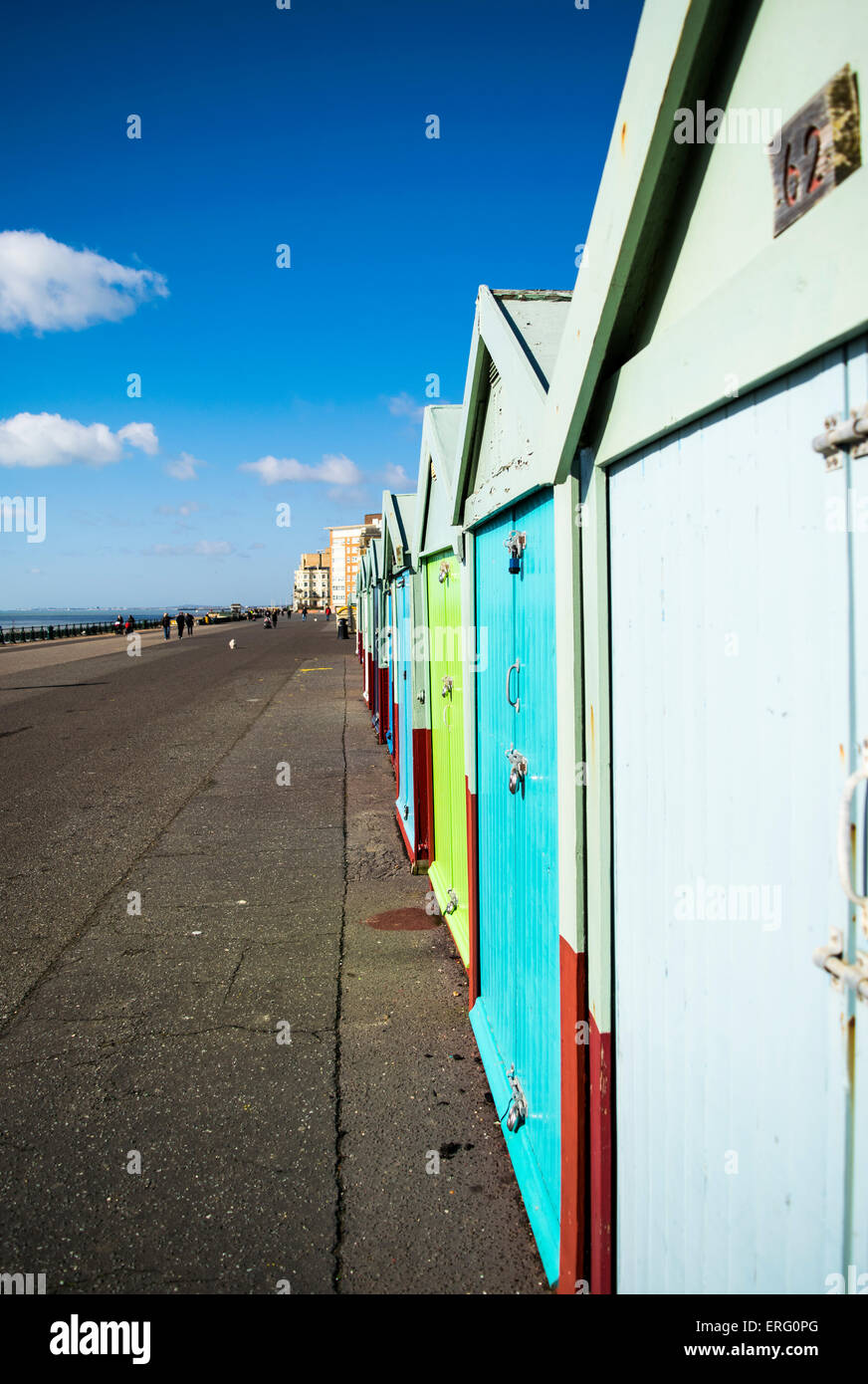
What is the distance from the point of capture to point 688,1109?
5.92 ft

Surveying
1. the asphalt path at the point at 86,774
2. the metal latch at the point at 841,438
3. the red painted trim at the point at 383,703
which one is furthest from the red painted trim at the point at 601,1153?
the red painted trim at the point at 383,703

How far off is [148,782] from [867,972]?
1041 centimetres

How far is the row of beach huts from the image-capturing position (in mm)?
1266

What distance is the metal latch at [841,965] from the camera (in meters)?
1.21

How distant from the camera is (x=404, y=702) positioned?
27.6 ft

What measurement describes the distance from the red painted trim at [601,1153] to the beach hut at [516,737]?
0.38ft

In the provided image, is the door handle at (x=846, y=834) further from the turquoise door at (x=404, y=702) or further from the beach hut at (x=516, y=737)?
the turquoise door at (x=404, y=702)

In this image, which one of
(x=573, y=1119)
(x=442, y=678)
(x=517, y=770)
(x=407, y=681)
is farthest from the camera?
(x=407, y=681)

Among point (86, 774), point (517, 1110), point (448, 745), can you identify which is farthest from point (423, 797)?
point (86, 774)

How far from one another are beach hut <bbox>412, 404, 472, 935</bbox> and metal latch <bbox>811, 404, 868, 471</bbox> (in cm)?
327

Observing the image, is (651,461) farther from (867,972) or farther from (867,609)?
(867,972)

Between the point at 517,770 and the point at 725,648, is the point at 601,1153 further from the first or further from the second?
the point at 725,648

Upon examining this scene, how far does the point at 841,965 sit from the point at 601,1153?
4.53 feet
